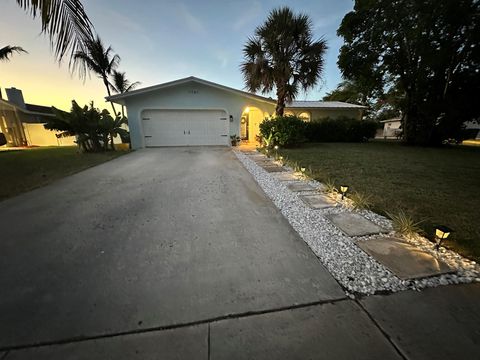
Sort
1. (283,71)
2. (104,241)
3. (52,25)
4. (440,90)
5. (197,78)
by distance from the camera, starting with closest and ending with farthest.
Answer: (52,25)
(104,241)
(283,71)
(197,78)
(440,90)

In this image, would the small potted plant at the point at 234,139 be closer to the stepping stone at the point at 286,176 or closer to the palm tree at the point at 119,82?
the stepping stone at the point at 286,176

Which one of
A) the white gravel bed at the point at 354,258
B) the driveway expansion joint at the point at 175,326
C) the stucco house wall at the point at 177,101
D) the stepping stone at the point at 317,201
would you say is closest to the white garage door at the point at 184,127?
the stucco house wall at the point at 177,101

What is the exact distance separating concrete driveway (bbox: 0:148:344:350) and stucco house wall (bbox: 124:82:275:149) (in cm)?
845

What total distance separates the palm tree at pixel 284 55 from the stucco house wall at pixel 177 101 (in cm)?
193

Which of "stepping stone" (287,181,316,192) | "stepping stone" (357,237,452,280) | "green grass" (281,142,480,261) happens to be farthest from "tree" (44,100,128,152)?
"stepping stone" (357,237,452,280)

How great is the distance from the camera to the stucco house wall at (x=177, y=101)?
36.2ft

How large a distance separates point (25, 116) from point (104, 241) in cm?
2175

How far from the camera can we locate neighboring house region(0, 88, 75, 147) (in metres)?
14.3

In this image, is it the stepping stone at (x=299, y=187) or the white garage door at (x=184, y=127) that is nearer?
the stepping stone at (x=299, y=187)

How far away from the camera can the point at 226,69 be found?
15.7 metres

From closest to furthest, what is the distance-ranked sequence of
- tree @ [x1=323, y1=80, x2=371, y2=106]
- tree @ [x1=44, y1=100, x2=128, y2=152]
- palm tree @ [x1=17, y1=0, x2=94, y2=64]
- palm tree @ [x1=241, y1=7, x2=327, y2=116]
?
palm tree @ [x1=17, y1=0, x2=94, y2=64]
tree @ [x1=44, y1=100, x2=128, y2=152]
palm tree @ [x1=241, y1=7, x2=327, y2=116]
tree @ [x1=323, y1=80, x2=371, y2=106]

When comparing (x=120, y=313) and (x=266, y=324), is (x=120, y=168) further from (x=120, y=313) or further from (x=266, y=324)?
(x=266, y=324)

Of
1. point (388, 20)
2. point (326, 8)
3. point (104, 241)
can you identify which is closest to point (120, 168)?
point (104, 241)

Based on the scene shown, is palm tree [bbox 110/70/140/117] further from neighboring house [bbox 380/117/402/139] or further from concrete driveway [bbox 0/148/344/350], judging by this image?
neighboring house [bbox 380/117/402/139]
